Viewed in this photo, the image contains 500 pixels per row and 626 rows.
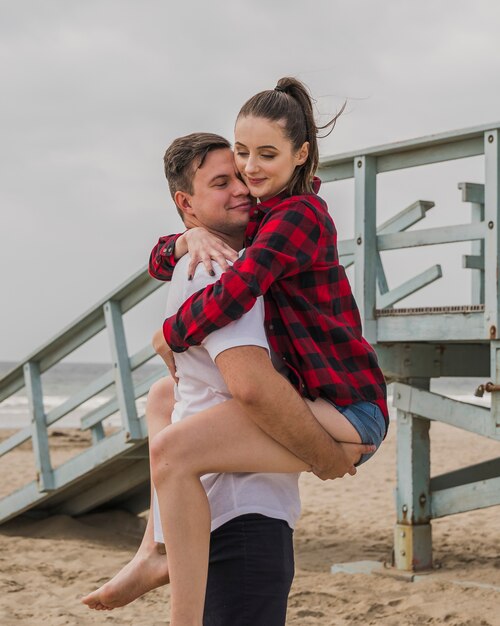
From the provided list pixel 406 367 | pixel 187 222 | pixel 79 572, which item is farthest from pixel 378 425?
pixel 79 572

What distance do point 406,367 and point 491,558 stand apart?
1867 millimetres

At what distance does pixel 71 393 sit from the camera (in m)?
44.1

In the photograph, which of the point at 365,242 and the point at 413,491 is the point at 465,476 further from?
the point at 365,242

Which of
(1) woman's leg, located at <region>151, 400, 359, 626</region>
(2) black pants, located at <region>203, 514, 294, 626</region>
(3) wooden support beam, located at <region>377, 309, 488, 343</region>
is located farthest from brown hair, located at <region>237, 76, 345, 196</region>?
(3) wooden support beam, located at <region>377, 309, 488, 343</region>

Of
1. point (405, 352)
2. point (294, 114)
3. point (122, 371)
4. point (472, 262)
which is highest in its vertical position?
point (472, 262)

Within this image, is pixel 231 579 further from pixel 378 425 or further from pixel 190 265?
pixel 190 265

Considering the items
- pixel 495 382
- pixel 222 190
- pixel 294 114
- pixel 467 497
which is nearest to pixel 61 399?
pixel 467 497

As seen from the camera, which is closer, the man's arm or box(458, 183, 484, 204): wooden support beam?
the man's arm

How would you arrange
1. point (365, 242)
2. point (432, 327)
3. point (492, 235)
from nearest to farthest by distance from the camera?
point (492, 235), point (432, 327), point (365, 242)

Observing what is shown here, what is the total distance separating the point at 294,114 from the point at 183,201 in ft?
1.20

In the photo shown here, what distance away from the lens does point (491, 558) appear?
732cm

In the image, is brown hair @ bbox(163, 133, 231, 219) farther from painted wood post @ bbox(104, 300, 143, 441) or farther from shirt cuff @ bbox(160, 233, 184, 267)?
painted wood post @ bbox(104, 300, 143, 441)

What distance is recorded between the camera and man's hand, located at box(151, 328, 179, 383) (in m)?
2.44

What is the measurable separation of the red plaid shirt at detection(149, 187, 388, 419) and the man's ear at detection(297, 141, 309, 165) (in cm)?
11
